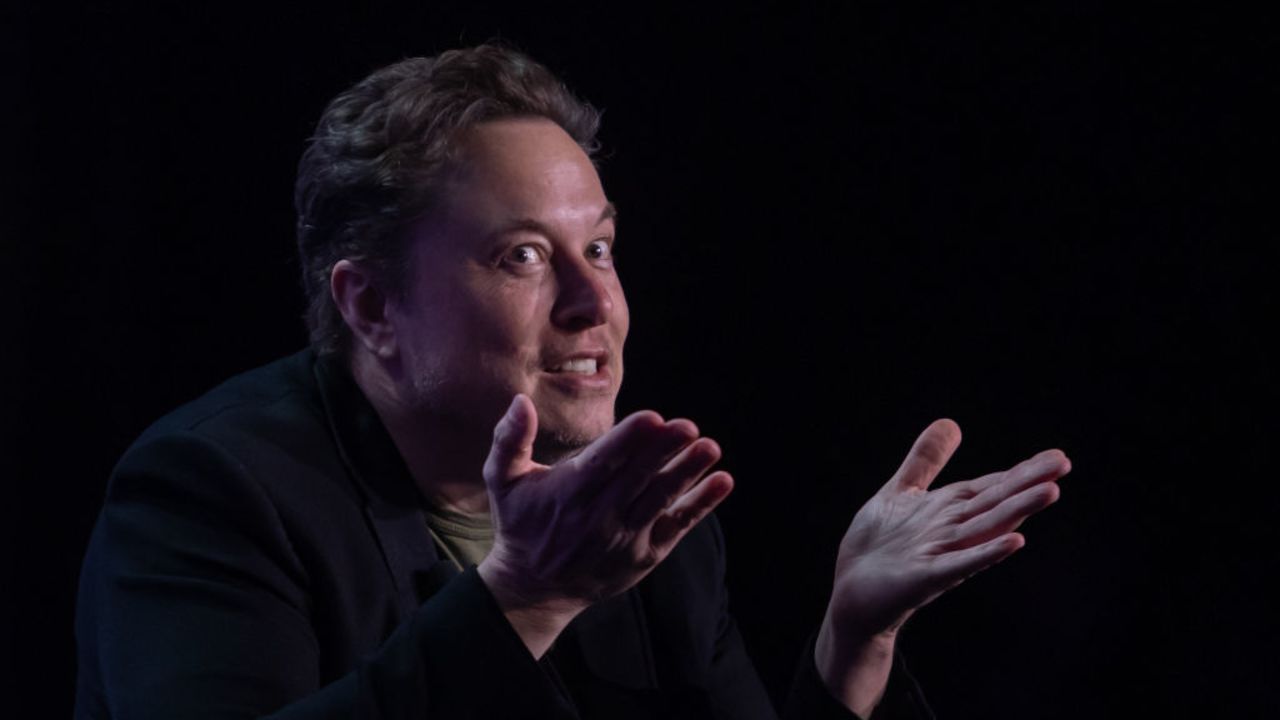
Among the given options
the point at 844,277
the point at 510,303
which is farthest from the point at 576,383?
the point at 844,277

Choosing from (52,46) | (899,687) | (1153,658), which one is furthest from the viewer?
(1153,658)

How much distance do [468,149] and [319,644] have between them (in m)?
0.71

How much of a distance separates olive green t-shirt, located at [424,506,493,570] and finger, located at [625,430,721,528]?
1.96ft

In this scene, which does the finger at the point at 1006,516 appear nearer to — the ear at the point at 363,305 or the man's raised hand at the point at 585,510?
the man's raised hand at the point at 585,510

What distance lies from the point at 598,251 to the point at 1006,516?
2.27 feet

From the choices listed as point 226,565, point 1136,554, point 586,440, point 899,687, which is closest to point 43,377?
point 226,565

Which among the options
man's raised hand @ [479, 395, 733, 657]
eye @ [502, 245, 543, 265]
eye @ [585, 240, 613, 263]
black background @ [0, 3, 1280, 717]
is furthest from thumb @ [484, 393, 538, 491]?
black background @ [0, 3, 1280, 717]

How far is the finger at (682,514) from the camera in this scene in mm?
1391

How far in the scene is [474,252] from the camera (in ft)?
6.06

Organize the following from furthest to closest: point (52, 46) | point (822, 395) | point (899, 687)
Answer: point (822, 395) < point (52, 46) < point (899, 687)

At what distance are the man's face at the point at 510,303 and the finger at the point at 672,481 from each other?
0.49 m

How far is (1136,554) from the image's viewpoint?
253cm

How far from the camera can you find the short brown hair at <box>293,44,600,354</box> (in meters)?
1.91

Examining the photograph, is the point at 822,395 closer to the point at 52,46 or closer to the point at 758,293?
the point at 758,293
